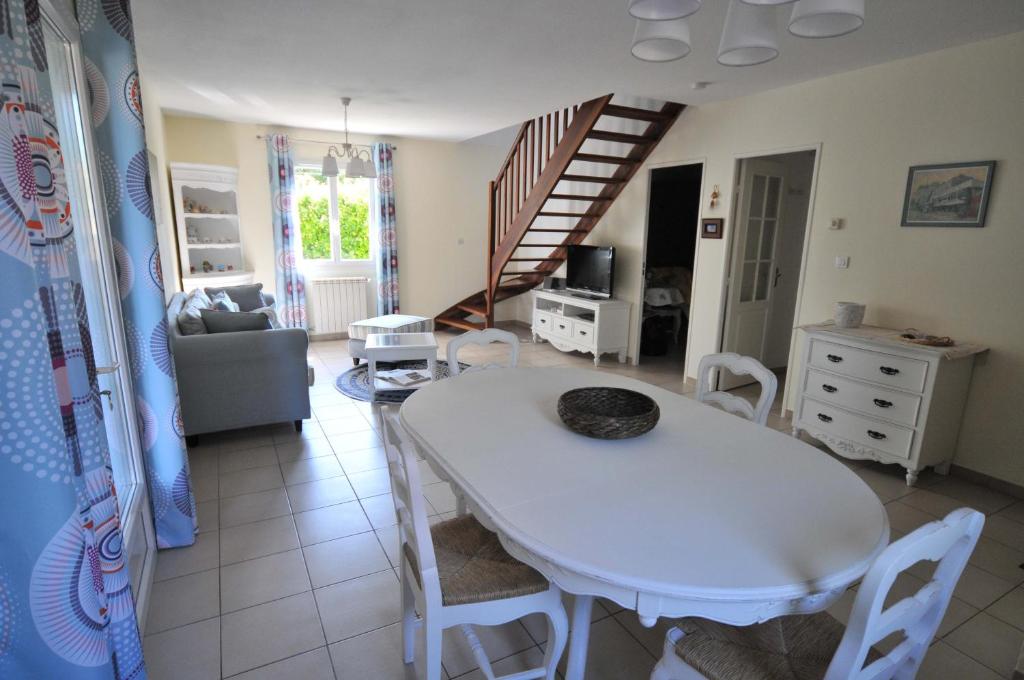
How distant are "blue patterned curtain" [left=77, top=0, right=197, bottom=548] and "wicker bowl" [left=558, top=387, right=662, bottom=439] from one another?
5.48ft

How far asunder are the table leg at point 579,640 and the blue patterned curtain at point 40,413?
1.16 meters

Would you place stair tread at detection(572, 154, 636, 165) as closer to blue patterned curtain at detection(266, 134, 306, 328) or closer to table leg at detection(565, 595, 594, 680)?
blue patterned curtain at detection(266, 134, 306, 328)

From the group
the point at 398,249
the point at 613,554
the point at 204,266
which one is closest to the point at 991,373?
the point at 613,554

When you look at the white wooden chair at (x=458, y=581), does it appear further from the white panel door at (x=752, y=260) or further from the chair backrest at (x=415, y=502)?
the white panel door at (x=752, y=260)

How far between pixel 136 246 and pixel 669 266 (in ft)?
18.8

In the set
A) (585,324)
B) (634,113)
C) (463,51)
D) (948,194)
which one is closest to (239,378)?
(463,51)

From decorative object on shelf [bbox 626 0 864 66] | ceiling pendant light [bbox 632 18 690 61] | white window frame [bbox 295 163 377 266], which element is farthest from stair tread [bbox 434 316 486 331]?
decorative object on shelf [bbox 626 0 864 66]

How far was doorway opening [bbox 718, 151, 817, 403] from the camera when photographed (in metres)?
4.42

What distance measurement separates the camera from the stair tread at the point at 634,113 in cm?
437

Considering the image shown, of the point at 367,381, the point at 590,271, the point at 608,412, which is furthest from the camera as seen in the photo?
the point at 590,271

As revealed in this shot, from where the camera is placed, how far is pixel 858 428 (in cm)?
319

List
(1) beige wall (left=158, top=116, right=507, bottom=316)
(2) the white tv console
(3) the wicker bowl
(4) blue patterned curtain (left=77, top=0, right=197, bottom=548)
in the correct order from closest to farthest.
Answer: (3) the wicker bowl < (4) blue patterned curtain (left=77, top=0, right=197, bottom=548) < (2) the white tv console < (1) beige wall (left=158, top=116, right=507, bottom=316)

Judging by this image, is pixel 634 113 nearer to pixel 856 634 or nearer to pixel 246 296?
pixel 246 296

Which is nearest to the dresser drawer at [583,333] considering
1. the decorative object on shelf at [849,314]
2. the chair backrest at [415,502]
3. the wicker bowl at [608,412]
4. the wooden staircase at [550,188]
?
the wooden staircase at [550,188]
